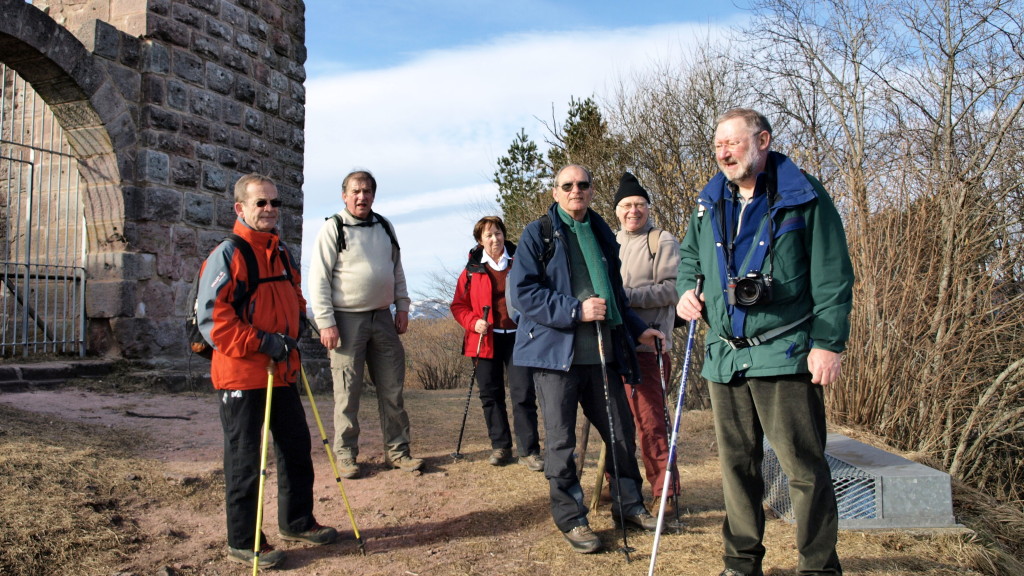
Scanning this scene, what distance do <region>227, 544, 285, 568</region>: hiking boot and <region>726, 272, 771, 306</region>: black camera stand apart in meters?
2.38

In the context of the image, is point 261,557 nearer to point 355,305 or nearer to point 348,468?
point 348,468

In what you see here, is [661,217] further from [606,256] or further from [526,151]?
[606,256]

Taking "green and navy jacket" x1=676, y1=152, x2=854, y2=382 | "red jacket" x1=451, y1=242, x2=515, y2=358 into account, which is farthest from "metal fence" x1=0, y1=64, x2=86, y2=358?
"green and navy jacket" x1=676, y1=152, x2=854, y2=382

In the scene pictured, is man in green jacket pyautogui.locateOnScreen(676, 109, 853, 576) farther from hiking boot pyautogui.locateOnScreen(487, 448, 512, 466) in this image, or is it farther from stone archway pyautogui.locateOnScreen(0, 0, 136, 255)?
stone archway pyautogui.locateOnScreen(0, 0, 136, 255)

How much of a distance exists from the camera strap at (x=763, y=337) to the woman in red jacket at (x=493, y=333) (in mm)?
2415

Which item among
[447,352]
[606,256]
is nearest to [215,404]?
[606,256]

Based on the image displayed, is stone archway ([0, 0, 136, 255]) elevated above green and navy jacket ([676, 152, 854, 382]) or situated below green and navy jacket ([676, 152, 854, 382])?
above

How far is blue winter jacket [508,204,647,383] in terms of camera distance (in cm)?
371

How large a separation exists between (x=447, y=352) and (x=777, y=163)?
39.1 feet

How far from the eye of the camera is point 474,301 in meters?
5.62

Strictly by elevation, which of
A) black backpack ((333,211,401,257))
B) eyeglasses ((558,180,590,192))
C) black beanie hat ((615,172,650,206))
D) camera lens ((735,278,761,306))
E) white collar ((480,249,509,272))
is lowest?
camera lens ((735,278,761,306))

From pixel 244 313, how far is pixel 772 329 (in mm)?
2343

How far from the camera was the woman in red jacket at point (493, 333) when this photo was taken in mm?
5371

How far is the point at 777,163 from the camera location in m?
3.09
